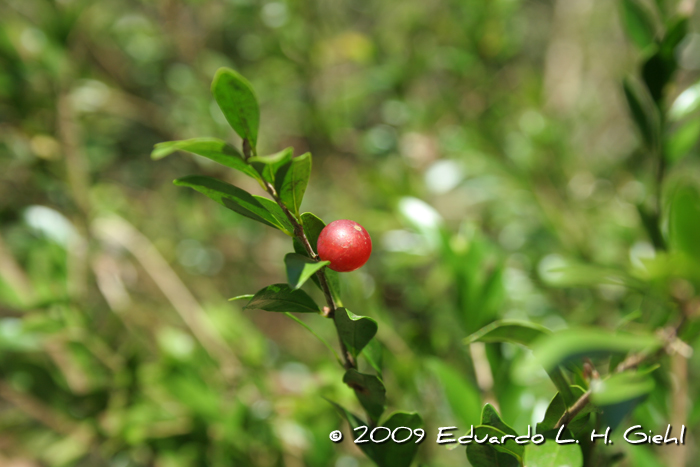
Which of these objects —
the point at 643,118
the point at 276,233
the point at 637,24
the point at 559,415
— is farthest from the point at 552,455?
the point at 276,233

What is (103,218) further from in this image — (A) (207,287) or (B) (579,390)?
(B) (579,390)

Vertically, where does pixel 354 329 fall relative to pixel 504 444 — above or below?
above

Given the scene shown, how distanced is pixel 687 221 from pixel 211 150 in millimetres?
299

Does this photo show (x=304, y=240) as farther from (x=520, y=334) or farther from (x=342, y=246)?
(x=520, y=334)

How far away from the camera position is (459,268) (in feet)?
1.89

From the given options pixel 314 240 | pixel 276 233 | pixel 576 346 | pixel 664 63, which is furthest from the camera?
pixel 276 233

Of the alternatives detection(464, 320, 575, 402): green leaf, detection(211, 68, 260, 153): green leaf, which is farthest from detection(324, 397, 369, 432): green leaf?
Answer: detection(211, 68, 260, 153): green leaf

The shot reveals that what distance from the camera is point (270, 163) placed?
0.96ft

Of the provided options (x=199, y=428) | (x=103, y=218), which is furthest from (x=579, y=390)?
(x=103, y=218)

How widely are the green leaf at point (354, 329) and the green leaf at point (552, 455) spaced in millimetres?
140

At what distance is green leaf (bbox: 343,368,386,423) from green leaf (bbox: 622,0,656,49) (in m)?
0.49

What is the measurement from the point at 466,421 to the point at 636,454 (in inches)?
8.1

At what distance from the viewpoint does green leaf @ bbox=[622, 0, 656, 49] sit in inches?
20.6

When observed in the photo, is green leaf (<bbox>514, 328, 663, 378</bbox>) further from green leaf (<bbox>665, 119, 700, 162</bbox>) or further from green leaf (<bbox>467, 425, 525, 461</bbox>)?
green leaf (<bbox>665, 119, 700, 162</bbox>)
